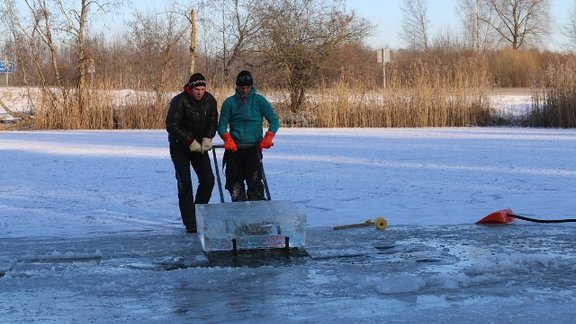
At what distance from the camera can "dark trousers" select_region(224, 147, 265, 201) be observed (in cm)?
836

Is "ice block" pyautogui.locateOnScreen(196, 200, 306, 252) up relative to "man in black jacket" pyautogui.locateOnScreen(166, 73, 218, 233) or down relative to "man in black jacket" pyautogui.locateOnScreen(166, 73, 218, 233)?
down

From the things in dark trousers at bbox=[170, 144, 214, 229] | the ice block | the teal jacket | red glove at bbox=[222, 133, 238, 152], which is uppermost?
the teal jacket

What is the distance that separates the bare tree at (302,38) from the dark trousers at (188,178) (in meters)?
19.2

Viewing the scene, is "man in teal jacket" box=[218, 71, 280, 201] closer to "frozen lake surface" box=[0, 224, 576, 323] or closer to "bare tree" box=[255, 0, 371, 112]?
"frozen lake surface" box=[0, 224, 576, 323]

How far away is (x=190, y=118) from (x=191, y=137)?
210 millimetres

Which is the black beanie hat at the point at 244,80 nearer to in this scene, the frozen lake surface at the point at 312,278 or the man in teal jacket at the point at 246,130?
the man in teal jacket at the point at 246,130

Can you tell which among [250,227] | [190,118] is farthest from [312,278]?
[190,118]

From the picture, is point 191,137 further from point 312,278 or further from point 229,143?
point 312,278

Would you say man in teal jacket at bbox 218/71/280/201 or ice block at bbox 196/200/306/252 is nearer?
ice block at bbox 196/200/306/252

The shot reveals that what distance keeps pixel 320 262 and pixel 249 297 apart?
1.26m

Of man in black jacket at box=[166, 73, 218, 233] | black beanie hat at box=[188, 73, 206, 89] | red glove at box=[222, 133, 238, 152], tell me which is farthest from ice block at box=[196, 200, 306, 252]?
black beanie hat at box=[188, 73, 206, 89]

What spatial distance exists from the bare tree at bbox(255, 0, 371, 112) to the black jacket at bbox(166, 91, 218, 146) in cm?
1922

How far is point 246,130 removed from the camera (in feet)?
27.2

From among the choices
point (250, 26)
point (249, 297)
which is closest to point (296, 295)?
point (249, 297)
